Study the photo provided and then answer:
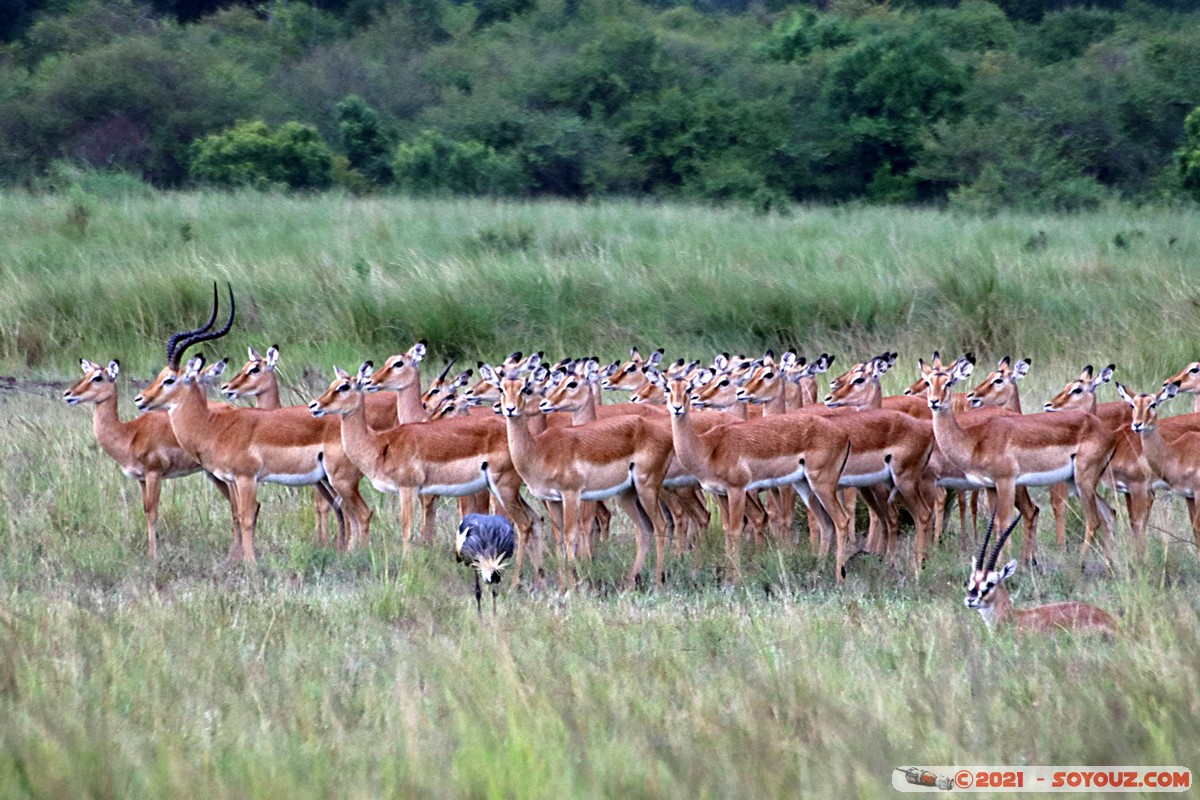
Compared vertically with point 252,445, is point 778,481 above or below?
below

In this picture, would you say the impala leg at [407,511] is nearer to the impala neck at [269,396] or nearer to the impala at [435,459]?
the impala at [435,459]

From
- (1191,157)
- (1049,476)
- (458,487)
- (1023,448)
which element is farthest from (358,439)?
(1191,157)

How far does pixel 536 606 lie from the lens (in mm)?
6656

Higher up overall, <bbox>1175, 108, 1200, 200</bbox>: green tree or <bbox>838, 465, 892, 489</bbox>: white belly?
<bbox>838, 465, 892, 489</bbox>: white belly

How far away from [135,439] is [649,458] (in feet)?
8.96

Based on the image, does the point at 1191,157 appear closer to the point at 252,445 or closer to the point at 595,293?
the point at 595,293

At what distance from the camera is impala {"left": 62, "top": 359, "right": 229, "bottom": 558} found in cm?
858

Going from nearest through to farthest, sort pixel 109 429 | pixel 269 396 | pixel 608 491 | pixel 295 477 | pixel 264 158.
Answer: pixel 608 491, pixel 295 477, pixel 109 429, pixel 269 396, pixel 264 158

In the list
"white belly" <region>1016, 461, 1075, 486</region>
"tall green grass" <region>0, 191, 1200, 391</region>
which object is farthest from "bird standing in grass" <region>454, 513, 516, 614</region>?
"tall green grass" <region>0, 191, 1200, 391</region>

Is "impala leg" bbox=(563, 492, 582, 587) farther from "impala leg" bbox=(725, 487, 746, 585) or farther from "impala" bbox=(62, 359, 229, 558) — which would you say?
"impala" bbox=(62, 359, 229, 558)

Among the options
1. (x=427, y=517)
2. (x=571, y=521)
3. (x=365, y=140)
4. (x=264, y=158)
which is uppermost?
(x=571, y=521)

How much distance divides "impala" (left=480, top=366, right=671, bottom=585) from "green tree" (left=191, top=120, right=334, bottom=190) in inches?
687

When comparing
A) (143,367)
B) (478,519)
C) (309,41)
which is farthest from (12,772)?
(309,41)

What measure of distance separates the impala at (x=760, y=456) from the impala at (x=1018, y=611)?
1.67 m
